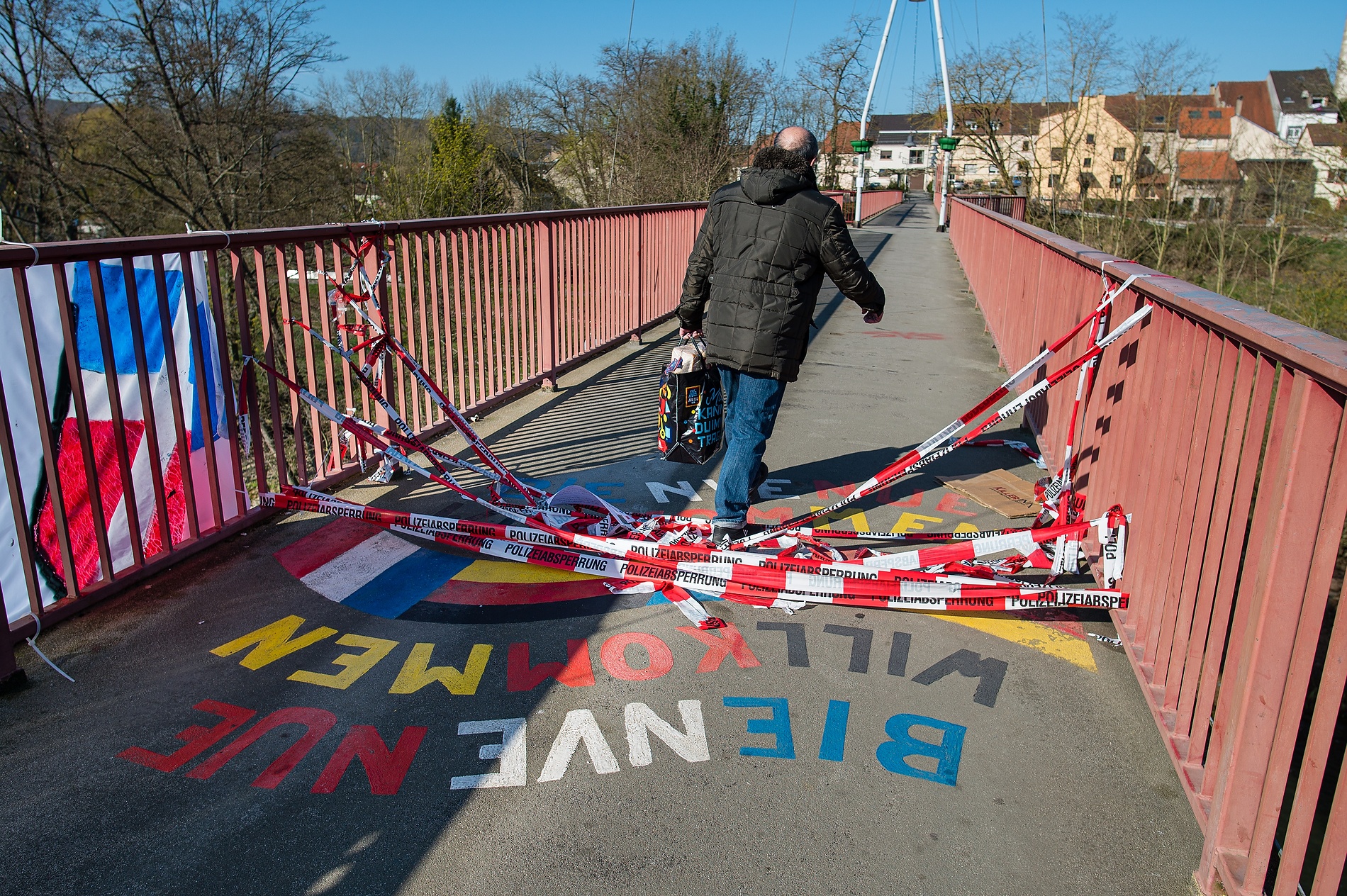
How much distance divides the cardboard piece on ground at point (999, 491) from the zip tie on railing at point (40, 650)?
452 centimetres

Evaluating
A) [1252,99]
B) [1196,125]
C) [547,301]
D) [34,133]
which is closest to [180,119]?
[34,133]

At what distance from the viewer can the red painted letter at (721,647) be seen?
358cm

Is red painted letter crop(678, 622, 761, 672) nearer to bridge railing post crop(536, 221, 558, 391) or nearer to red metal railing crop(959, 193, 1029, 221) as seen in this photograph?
bridge railing post crop(536, 221, 558, 391)

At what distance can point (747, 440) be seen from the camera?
4.63 m

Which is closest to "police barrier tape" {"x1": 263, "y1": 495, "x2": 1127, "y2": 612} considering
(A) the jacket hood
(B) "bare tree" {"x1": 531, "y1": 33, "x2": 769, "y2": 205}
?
(A) the jacket hood

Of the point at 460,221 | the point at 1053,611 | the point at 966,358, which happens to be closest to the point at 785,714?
the point at 1053,611

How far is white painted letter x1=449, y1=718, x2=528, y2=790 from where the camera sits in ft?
9.27

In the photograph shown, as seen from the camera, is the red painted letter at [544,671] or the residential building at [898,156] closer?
the red painted letter at [544,671]

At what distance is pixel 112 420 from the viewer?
3887mm

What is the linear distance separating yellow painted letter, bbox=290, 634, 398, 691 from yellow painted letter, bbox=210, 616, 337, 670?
0.43ft

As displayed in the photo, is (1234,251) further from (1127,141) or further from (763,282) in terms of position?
(763,282)

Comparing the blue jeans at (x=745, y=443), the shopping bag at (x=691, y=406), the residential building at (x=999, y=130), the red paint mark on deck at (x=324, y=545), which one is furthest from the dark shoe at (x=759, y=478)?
the residential building at (x=999, y=130)

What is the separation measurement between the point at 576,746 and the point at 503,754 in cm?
23

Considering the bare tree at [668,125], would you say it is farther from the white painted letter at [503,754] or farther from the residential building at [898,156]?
the residential building at [898,156]
